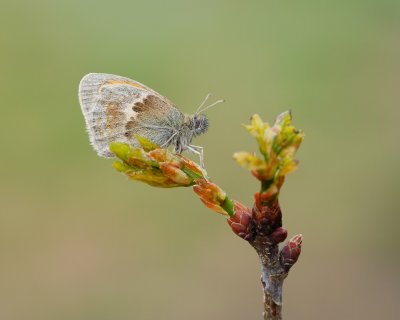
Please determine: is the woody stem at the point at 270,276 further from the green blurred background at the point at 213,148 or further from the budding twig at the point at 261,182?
the green blurred background at the point at 213,148

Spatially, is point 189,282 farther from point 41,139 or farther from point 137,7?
point 137,7

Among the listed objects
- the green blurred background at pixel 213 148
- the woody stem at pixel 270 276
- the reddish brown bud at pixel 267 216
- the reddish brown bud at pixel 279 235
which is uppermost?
the green blurred background at pixel 213 148

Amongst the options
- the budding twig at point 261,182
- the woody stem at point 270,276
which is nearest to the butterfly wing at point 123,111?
the budding twig at point 261,182

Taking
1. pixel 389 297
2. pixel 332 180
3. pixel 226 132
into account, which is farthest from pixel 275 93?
pixel 389 297

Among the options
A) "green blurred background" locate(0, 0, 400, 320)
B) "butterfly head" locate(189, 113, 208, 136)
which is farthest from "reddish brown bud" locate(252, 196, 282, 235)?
"green blurred background" locate(0, 0, 400, 320)

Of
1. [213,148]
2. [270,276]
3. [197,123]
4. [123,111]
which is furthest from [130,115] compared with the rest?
[213,148]
